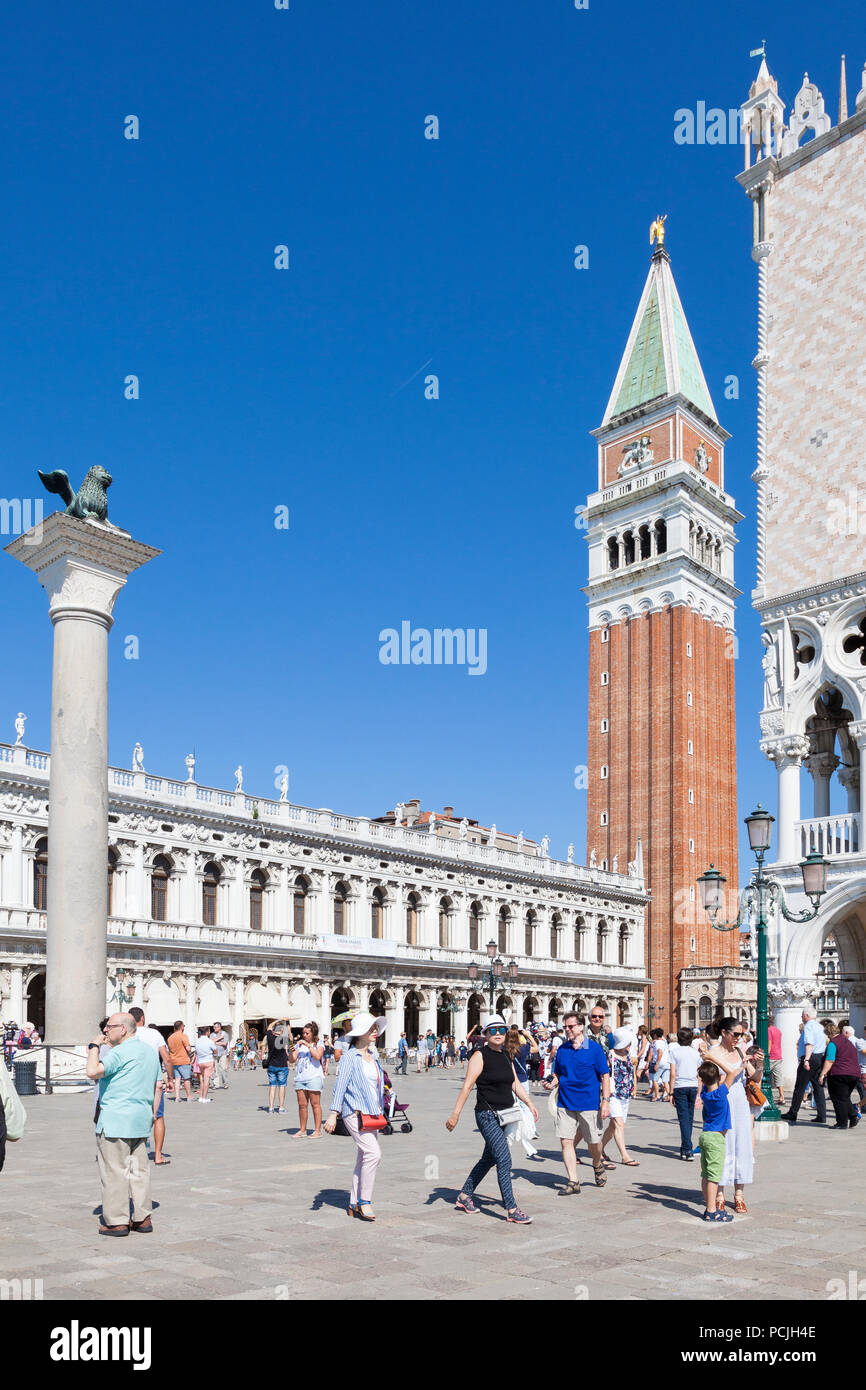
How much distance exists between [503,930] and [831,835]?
1461 inches

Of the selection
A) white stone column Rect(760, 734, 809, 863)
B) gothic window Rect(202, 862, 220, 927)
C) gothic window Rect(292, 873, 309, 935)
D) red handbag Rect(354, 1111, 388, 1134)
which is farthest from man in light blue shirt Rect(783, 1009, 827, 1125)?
gothic window Rect(292, 873, 309, 935)

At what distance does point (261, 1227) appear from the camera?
8914mm

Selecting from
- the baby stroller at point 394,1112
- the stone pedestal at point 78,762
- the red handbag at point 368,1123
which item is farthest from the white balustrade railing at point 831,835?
the red handbag at point 368,1123

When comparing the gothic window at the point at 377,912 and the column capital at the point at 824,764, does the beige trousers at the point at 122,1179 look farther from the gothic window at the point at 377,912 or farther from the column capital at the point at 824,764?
the gothic window at the point at 377,912

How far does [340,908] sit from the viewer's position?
5162cm

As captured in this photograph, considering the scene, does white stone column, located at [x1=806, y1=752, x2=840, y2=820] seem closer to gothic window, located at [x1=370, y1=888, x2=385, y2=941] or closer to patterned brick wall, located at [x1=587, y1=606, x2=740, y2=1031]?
gothic window, located at [x1=370, y1=888, x2=385, y2=941]

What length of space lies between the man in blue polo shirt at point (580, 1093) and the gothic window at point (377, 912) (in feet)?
137

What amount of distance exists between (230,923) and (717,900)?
31.2 m

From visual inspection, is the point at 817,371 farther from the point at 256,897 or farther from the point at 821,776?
the point at 256,897

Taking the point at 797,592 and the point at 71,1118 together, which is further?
the point at 797,592

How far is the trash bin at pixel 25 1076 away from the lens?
21312 millimetres

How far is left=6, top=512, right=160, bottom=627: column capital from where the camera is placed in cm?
2122

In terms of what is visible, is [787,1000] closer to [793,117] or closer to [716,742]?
[793,117]
